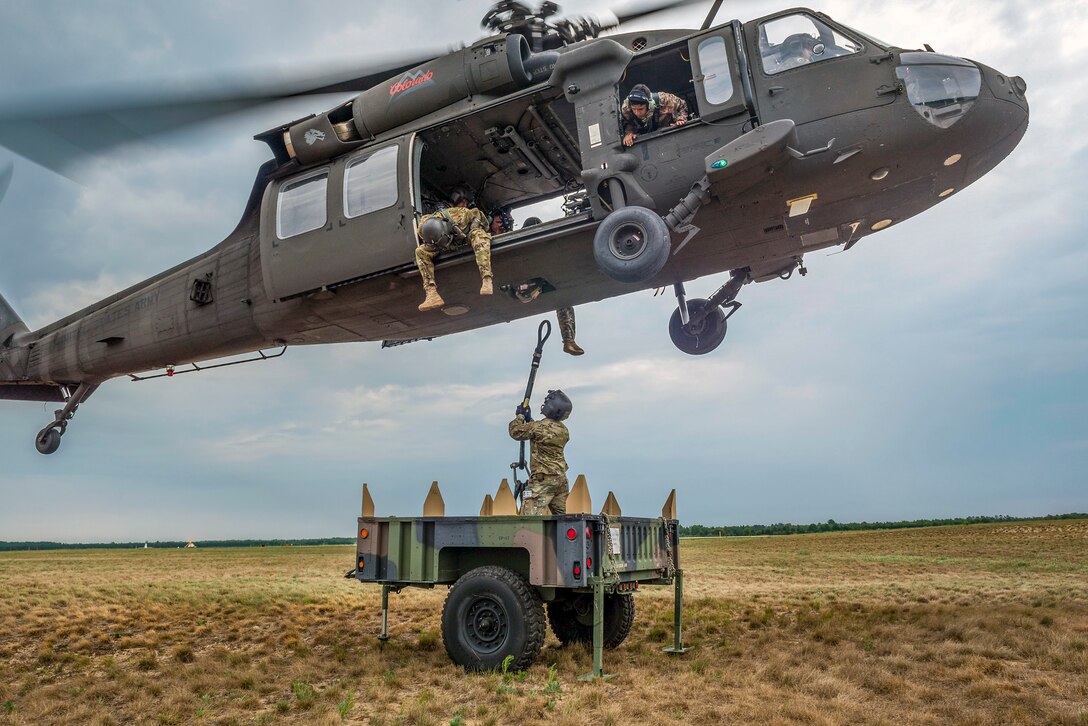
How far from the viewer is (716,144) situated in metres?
7.29

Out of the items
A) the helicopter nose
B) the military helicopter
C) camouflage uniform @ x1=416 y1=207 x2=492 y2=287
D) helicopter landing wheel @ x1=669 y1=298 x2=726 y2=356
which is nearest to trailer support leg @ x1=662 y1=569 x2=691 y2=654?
helicopter landing wheel @ x1=669 y1=298 x2=726 y2=356

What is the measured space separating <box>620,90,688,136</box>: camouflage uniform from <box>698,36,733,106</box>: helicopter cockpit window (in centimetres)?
35

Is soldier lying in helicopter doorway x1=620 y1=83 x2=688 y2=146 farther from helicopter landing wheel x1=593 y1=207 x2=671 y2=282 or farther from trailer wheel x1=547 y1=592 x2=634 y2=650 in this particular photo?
trailer wheel x1=547 y1=592 x2=634 y2=650

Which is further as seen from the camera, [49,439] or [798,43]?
[49,439]

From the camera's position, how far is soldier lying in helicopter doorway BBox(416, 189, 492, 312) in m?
8.00

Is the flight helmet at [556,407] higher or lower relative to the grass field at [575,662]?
higher

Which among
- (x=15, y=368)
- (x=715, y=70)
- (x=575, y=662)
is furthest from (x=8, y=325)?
(x=715, y=70)

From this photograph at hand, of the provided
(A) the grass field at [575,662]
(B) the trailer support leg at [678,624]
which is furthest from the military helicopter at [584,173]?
(A) the grass field at [575,662]

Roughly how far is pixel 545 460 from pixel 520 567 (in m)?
1.21

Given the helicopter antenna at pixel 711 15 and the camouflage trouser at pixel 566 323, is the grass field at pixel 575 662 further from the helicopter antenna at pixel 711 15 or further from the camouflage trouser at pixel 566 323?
the helicopter antenna at pixel 711 15

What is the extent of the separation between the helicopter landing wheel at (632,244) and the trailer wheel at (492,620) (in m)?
2.90

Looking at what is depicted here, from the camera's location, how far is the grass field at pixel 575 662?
5.84 meters

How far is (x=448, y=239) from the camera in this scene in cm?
813

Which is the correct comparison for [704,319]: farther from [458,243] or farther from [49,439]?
[49,439]
